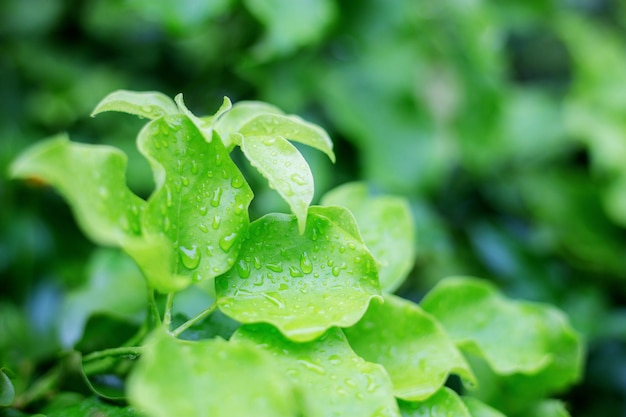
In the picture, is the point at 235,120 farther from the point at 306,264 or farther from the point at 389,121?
the point at 389,121

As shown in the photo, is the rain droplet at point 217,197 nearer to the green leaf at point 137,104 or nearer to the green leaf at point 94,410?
the green leaf at point 137,104

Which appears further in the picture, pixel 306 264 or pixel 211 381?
pixel 306 264

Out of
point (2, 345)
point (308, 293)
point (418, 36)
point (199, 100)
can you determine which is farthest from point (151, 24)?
point (308, 293)

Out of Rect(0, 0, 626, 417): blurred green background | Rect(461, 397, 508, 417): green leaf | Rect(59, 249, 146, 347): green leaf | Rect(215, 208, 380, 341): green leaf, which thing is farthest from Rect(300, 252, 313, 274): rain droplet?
Rect(0, 0, 626, 417): blurred green background

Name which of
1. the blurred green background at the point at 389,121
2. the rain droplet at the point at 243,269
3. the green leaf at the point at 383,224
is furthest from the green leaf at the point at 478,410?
the blurred green background at the point at 389,121

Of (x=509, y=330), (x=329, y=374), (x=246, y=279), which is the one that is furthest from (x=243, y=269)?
(x=509, y=330)

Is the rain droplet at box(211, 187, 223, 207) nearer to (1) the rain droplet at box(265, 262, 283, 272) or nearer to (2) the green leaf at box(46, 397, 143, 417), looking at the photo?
(1) the rain droplet at box(265, 262, 283, 272)
